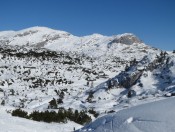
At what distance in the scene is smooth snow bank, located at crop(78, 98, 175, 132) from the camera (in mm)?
5811

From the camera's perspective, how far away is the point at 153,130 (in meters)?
5.73

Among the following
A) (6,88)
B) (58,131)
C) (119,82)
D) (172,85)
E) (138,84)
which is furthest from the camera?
(6,88)

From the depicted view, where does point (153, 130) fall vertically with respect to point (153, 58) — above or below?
below

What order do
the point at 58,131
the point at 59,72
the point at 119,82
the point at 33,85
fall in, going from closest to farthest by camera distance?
the point at 58,131 → the point at 119,82 → the point at 33,85 → the point at 59,72

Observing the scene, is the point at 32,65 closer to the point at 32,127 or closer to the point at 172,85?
the point at 172,85

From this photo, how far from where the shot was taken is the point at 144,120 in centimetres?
607

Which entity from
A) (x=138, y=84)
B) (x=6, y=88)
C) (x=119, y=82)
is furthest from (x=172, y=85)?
(x=6, y=88)

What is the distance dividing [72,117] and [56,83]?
47.7 meters

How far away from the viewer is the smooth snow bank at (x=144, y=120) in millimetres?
5811

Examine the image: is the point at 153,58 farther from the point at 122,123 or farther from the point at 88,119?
the point at 122,123

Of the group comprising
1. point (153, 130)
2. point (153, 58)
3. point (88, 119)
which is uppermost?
point (153, 58)

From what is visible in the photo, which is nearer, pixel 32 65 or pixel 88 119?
pixel 88 119

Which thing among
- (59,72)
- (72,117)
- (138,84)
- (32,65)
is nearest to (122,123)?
(72,117)

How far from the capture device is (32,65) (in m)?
86.8
